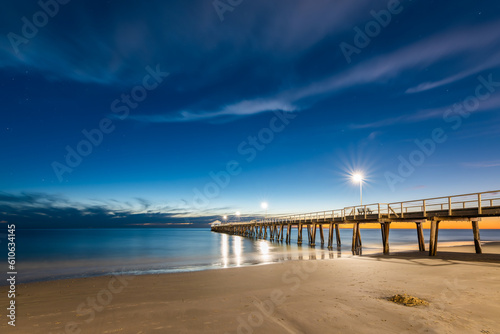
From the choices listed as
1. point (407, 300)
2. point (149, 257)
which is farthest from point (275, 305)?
point (149, 257)

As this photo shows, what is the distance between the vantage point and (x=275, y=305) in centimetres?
848

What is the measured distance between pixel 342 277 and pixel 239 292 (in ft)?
17.6

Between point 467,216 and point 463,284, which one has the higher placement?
point 467,216

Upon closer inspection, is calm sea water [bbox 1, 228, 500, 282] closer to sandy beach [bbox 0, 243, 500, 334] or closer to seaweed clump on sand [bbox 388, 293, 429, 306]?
sandy beach [bbox 0, 243, 500, 334]

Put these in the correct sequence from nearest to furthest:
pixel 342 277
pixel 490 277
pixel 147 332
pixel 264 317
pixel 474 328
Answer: pixel 474 328, pixel 147 332, pixel 264 317, pixel 490 277, pixel 342 277

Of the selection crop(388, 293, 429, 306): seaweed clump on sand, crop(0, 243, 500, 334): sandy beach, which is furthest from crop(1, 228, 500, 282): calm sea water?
crop(388, 293, 429, 306): seaweed clump on sand

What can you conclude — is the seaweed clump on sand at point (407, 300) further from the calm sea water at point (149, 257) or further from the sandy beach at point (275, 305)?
the calm sea water at point (149, 257)

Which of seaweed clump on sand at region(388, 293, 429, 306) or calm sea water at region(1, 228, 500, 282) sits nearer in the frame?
seaweed clump on sand at region(388, 293, 429, 306)

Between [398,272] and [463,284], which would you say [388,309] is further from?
[398,272]

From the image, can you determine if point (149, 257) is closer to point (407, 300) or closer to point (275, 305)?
point (275, 305)

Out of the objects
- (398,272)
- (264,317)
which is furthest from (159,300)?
(398,272)

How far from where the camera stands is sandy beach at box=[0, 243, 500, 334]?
22.3 feet

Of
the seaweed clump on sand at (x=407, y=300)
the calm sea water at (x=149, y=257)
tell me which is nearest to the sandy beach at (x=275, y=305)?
the seaweed clump on sand at (x=407, y=300)

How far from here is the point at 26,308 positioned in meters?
9.08
